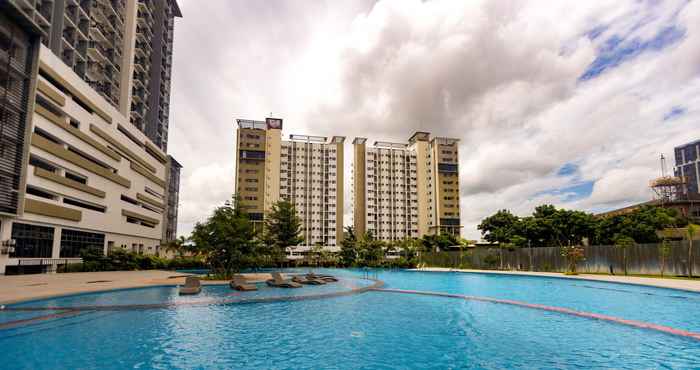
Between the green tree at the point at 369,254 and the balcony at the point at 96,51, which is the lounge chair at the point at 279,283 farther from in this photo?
the balcony at the point at 96,51

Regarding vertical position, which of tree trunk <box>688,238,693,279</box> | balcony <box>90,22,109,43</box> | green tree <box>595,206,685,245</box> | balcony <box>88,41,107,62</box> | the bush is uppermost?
balcony <box>90,22,109,43</box>

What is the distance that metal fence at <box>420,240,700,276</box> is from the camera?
89.9 feet

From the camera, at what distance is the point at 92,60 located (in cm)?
4975

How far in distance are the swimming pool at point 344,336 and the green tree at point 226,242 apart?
875 centimetres

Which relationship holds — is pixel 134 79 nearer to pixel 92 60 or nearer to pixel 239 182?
pixel 92 60

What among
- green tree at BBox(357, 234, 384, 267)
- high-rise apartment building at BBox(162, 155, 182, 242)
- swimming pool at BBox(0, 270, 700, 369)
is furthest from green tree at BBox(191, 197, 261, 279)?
high-rise apartment building at BBox(162, 155, 182, 242)

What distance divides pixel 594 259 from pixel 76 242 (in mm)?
51718

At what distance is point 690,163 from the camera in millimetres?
165625

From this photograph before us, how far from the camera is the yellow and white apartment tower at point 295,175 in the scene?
328 feet

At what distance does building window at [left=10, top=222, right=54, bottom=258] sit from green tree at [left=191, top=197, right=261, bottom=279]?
16586 millimetres

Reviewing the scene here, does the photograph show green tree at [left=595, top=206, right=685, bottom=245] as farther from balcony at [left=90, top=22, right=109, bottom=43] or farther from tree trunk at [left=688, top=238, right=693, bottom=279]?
balcony at [left=90, top=22, right=109, bottom=43]

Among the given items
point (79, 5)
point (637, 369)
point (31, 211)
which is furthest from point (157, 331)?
point (79, 5)

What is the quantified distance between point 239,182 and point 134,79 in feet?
135

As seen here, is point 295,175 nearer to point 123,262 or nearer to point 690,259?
point 123,262
